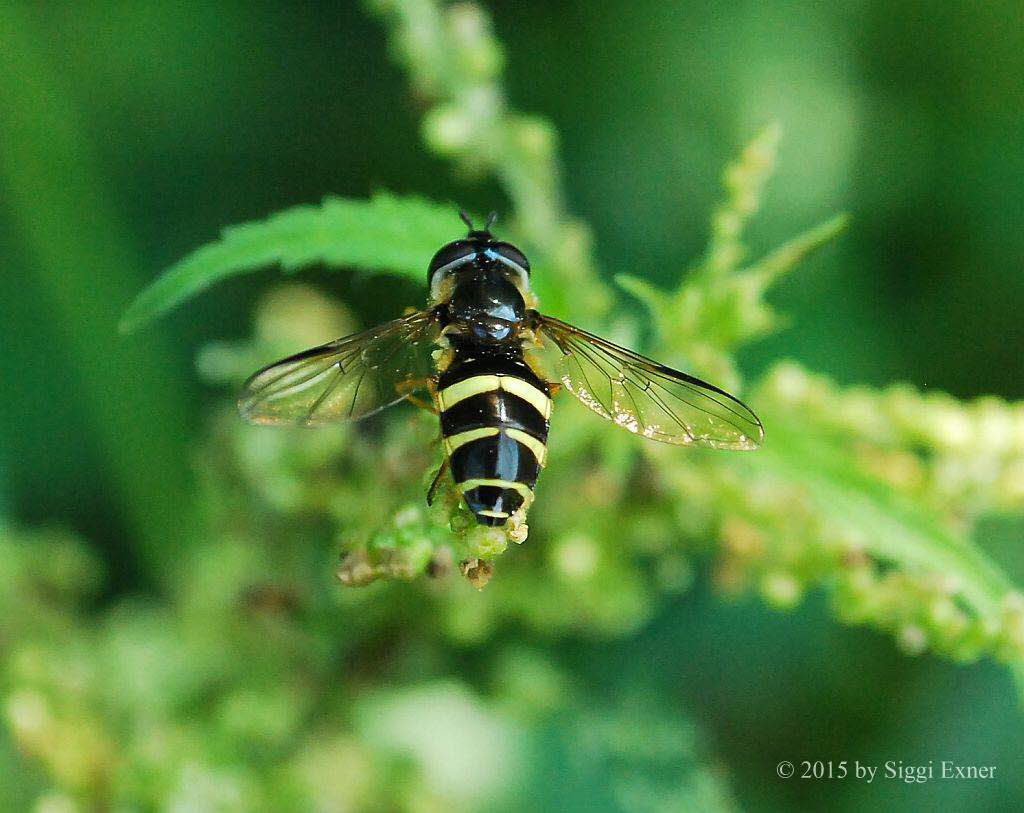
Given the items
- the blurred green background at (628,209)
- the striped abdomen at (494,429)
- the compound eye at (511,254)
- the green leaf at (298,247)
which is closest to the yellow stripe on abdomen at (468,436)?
the striped abdomen at (494,429)

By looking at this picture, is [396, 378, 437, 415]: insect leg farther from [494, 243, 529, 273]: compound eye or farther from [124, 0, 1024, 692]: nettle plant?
[494, 243, 529, 273]: compound eye

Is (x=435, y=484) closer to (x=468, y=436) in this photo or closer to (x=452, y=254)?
(x=468, y=436)

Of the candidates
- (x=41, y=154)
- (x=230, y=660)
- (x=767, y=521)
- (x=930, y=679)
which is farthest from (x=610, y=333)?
(x=41, y=154)

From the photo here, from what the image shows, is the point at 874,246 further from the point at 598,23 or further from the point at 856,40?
the point at 598,23

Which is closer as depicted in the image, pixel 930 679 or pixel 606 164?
pixel 930 679

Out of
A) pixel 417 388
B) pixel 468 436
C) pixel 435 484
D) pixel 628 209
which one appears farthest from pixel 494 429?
pixel 628 209

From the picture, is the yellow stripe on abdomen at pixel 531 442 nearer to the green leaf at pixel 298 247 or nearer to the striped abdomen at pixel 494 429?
the striped abdomen at pixel 494 429
